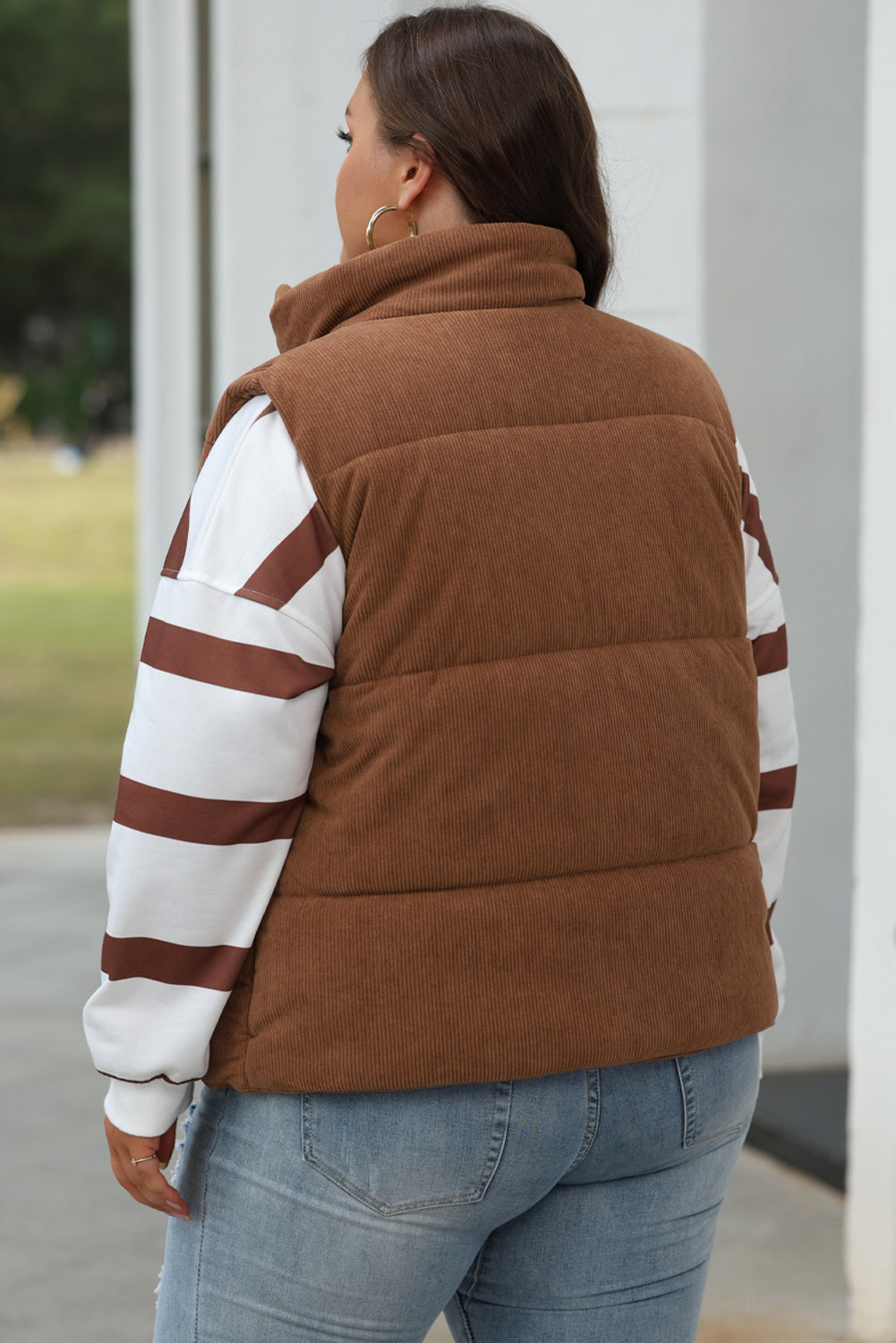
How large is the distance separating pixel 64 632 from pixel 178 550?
14.5m

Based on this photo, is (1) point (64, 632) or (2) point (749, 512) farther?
(1) point (64, 632)

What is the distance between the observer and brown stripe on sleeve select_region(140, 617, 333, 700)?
1.03 m

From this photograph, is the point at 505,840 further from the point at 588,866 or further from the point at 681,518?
the point at 681,518

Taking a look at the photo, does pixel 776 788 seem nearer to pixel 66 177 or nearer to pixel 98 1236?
pixel 98 1236

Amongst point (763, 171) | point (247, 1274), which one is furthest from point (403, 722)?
point (763, 171)

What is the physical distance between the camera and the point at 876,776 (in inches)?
92.0

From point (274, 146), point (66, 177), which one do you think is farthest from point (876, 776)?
point (66, 177)

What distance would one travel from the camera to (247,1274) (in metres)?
1.07

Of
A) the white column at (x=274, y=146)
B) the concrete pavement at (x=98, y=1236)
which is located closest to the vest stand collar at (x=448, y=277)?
the concrete pavement at (x=98, y=1236)

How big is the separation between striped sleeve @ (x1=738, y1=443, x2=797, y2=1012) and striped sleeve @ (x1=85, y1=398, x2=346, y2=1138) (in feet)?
1.45

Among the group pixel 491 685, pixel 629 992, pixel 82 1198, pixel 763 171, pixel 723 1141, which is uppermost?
pixel 763 171

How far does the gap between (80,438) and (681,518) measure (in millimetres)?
23819

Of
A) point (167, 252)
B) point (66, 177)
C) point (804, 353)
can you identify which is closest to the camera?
point (804, 353)

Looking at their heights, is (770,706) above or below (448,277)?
below
